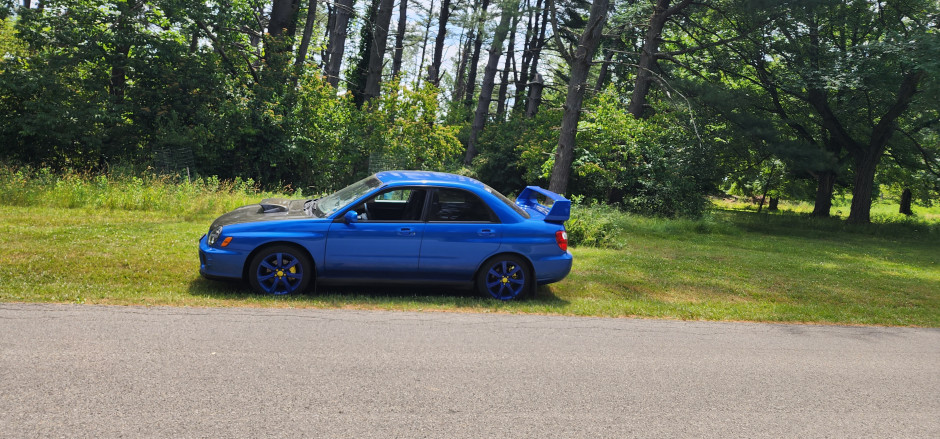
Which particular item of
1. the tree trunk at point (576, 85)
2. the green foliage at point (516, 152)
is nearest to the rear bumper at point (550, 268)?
the tree trunk at point (576, 85)

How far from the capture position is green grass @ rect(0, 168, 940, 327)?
7.78 meters

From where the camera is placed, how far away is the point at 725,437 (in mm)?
4512

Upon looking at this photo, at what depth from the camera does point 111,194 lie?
1338cm

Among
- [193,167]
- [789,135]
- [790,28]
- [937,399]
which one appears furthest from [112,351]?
[789,135]

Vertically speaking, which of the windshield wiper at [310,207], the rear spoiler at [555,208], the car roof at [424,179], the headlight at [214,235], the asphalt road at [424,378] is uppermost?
the car roof at [424,179]

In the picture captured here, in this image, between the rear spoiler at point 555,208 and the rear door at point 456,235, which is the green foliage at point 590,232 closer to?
the rear spoiler at point 555,208

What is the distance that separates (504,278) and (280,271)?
2.81 meters

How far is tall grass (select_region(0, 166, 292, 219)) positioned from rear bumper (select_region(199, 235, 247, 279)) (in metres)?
5.76

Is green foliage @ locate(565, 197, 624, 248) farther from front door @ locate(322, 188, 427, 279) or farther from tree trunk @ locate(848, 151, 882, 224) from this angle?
tree trunk @ locate(848, 151, 882, 224)

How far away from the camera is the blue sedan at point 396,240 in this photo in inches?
304

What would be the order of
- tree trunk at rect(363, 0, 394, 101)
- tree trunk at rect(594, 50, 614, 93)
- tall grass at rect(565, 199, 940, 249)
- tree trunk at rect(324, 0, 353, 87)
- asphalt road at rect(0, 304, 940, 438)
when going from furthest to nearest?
tree trunk at rect(594, 50, 614, 93) < tree trunk at rect(363, 0, 394, 101) < tree trunk at rect(324, 0, 353, 87) < tall grass at rect(565, 199, 940, 249) < asphalt road at rect(0, 304, 940, 438)

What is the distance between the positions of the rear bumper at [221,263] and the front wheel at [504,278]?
9.66ft

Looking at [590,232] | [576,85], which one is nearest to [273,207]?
[590,232]

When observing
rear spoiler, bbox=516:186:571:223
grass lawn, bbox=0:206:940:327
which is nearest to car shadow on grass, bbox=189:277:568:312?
grass lawn, bbox=0:206:940:327
